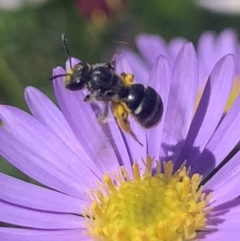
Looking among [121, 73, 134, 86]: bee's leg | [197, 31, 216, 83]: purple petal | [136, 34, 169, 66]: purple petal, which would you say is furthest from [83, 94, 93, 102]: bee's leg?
[197, 31, 216, 83]: purple petal

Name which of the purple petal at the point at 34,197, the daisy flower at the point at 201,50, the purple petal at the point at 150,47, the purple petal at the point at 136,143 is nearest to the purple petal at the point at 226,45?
the daisy flower at the point at 201,50

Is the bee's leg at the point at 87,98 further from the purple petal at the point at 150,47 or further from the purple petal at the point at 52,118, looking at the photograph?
the purple petal at the point at 150,47

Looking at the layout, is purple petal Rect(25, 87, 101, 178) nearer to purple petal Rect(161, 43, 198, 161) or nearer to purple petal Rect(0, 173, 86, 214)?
purple petal Rect(0, 173, 86, 214)

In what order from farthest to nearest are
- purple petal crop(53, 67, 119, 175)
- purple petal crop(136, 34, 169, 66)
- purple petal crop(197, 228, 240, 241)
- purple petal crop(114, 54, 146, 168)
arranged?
purple petal crop(136, 34, 169, 66) → purple petal crop(114, 54, 146, 168) → purple petal crop(53, 67, 119, 175) → purple petal crop(197, 228, 240, 241)

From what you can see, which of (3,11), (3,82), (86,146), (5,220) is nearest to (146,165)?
(86,146)

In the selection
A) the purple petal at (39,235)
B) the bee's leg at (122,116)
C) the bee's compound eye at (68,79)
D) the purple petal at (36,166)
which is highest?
the bee's compound eye at (68,79)

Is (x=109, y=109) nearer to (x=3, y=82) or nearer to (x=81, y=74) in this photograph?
(x=81, y=74)

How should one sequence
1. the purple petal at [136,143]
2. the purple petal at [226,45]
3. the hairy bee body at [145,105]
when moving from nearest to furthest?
the hairy bee body at [145,105] → the purple petal at [136,143] → the purple petal at [226,45]

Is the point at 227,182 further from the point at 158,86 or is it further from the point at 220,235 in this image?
the point at 158,86
